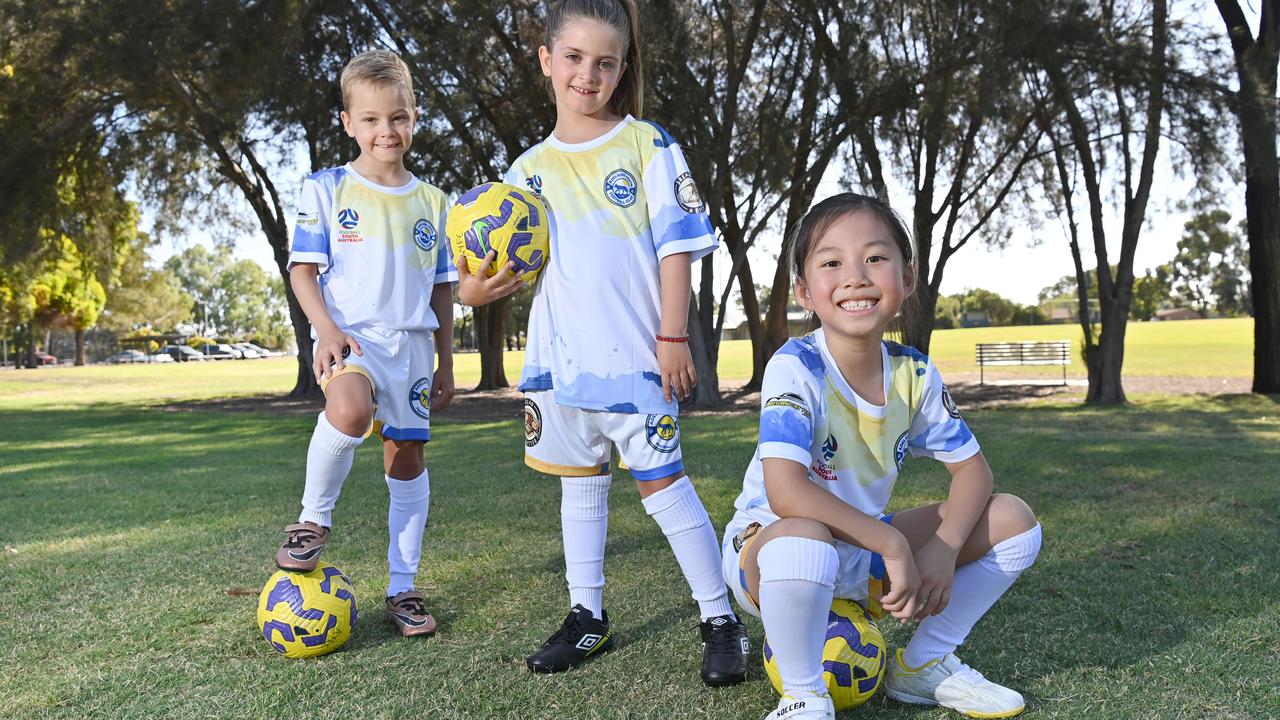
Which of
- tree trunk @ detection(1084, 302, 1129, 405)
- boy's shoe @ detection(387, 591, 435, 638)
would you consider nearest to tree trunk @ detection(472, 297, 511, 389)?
tree trunk @ detection(1084, 302, 1129, 405)

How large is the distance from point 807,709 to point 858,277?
1081mm

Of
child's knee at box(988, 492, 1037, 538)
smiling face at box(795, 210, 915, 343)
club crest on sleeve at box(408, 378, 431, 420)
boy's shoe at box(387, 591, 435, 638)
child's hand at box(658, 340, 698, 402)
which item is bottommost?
boy's shoe at box(387, 591, 435, 638)

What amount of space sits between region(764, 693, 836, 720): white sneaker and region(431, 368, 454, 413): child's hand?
1.88m

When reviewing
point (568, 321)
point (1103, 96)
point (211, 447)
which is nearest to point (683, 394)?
point (568, 321)

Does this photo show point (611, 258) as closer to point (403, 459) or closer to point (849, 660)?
point (403, 459)

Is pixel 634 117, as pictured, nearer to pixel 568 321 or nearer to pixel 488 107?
pixel 568 321

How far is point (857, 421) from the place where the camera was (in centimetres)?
251

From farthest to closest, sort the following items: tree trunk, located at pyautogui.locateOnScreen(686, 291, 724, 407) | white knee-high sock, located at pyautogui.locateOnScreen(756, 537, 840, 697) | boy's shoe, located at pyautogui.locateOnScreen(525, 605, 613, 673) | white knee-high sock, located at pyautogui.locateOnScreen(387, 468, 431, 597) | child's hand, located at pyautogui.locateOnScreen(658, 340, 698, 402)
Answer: tree trunk, located at pyautogui.locateOnScreen(686, 291, 724, 407)
white knee-high sock, located at pyautogui.locateOnScreen(387, 468, 431, 597)
child's hand, located at pyautogui.locateOnScreen(658, 340, 698, 402)
boy's shoe, located at pyautogui.locateOnScreen(525, 605, 613, 673)
white knee-high sock, located at pyautogui.locateOnScreen(756, 537, 840, 697)

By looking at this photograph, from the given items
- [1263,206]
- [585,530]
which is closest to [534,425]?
[585,530]

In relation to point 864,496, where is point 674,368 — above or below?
above

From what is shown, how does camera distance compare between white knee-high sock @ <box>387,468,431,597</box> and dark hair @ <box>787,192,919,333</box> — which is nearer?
dark hair @ <box>787,192,919,333</box>

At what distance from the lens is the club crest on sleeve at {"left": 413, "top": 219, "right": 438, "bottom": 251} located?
140 inches

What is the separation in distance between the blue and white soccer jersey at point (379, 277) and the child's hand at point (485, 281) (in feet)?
1.61

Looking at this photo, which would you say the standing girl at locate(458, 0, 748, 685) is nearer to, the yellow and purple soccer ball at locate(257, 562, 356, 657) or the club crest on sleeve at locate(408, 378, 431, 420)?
the club crest on sleeve at locate(408, 378, 431, 420)
